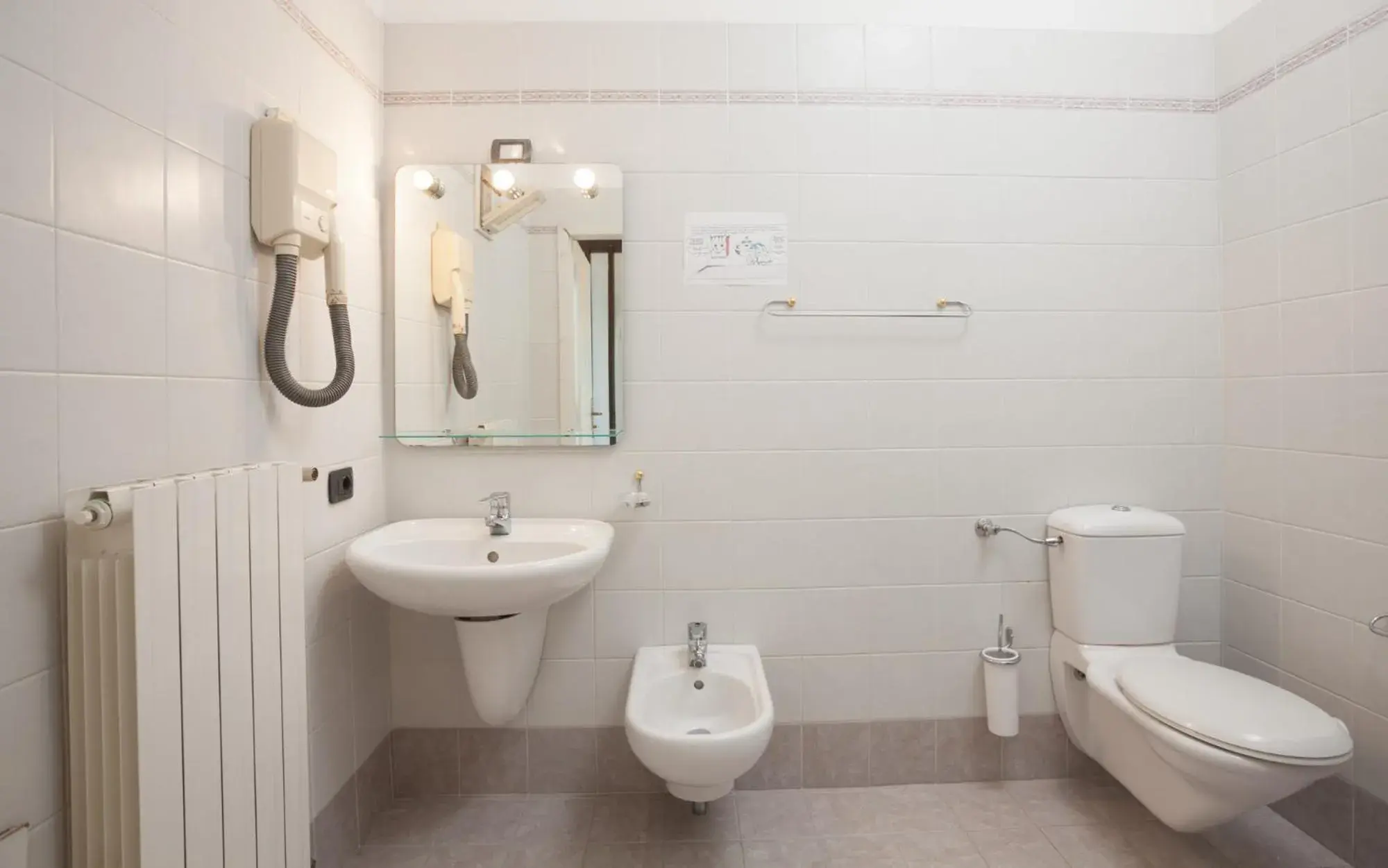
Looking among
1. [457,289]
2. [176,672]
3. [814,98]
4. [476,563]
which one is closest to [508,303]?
[457,289]

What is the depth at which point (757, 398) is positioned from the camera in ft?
6.18

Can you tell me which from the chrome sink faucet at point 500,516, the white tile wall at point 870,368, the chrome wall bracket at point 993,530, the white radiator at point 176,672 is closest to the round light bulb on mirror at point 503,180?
the white tile wall at point 870,368

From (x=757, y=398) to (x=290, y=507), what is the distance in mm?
1181

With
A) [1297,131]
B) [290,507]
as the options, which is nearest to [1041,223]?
[1297,131]

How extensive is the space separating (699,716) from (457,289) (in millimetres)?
1359

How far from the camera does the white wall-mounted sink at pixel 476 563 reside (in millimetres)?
1436

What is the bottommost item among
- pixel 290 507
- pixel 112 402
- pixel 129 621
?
pixel 129 621

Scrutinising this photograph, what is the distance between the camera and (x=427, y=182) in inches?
72.2

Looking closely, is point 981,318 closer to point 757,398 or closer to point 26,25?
point 757,398

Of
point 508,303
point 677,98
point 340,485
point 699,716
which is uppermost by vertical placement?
point 677,98

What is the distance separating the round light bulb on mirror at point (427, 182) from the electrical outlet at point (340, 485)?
0.81 meters

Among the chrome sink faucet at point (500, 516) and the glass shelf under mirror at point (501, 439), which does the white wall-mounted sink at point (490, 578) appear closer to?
the chrome sink faucet at point (500, 516)

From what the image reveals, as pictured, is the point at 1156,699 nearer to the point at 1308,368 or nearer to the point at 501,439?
the point at 1308,368

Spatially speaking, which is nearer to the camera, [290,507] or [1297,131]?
[290,507]
